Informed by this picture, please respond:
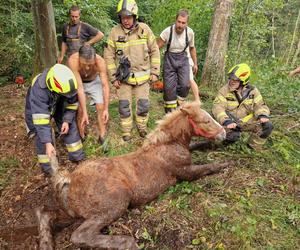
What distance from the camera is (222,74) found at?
29.8ft

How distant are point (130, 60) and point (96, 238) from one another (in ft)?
11.0

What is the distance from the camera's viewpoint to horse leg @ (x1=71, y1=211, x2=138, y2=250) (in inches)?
158

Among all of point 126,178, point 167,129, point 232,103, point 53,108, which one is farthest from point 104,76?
point 232,103

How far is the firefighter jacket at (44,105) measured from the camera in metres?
4.91

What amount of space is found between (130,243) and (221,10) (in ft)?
22.9

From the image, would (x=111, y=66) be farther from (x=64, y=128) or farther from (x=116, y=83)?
(x=64, y=128)

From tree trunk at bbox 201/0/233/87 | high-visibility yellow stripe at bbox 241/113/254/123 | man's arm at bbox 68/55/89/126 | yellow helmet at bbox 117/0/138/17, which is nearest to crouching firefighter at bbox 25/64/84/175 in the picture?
man's arm at bbox 68/55/89/126

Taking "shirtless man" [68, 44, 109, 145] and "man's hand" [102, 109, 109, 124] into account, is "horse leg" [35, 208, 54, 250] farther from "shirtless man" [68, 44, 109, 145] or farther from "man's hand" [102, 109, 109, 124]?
"man's hand" [102, 109, 109, 124]

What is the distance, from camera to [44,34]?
25.0ft

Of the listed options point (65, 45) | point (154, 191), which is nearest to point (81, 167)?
point (154, 191)

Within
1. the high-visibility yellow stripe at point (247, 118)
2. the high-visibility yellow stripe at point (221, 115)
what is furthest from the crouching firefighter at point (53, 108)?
the high-visibility yellow stripe at point (247, 118)

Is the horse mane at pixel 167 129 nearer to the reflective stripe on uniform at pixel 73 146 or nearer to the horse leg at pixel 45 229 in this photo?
the reflective stripe on uniform at pixel 73 146

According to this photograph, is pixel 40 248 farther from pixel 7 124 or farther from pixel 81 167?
pixel 7 124

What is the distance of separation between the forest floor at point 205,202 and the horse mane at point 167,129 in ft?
2.58
